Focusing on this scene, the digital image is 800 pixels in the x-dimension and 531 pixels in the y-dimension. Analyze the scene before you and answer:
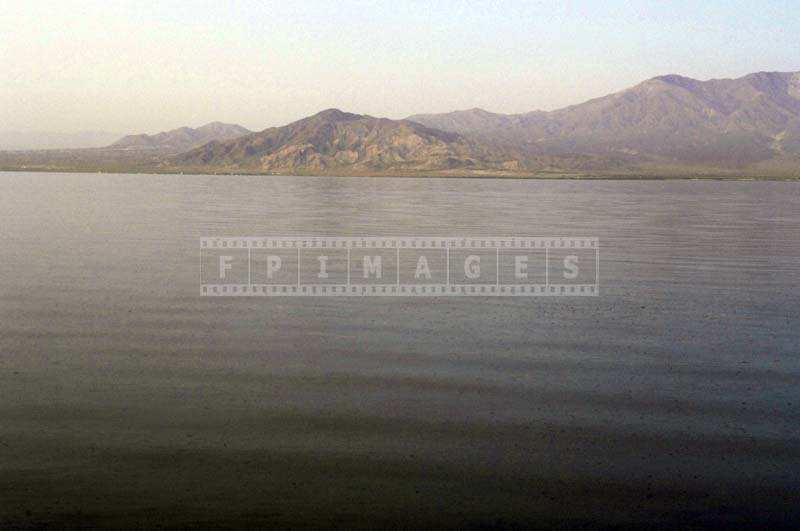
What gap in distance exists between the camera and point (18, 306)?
940 inches

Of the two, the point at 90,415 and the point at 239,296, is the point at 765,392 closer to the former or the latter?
the point at 90,415

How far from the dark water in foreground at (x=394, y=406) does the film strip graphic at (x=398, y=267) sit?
1.73m

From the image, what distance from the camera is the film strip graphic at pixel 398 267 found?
28266mm

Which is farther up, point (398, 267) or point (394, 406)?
point (398, 267)

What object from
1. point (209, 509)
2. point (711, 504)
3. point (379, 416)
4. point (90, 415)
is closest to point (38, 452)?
point (90, 415)

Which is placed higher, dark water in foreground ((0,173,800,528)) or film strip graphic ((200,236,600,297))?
film strip graphic ((200,236,600,297))

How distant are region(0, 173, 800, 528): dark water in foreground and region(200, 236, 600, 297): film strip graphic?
68.1 inches

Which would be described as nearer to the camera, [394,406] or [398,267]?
[394,406]

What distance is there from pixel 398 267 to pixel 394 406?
18.9 meters

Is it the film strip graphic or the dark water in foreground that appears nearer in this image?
the dark water in foreground

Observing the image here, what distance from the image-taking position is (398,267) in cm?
3388

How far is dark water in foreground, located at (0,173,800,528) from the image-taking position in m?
11.2

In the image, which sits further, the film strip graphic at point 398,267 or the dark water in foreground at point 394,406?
the film strip graphic at point 398,267

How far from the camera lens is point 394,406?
15.2m
